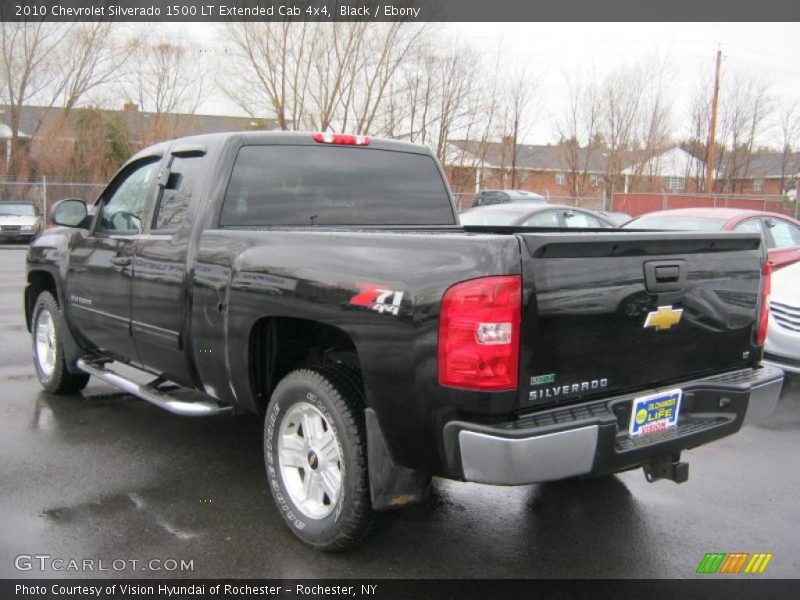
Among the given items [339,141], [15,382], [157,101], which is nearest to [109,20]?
[157,101]

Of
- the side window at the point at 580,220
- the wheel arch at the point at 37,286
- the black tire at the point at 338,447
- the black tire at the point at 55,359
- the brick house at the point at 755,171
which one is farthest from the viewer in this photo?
the brick house at the point at 755,171

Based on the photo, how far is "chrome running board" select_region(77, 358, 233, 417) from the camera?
13.2 feet

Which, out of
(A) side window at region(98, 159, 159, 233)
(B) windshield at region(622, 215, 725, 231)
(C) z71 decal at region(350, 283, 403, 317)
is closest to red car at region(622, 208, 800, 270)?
(B) windshield at region(622, 215, 725, 231)

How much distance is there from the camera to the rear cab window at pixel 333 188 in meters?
4.13

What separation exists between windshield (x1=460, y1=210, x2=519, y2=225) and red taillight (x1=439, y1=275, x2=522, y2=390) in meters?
8.09

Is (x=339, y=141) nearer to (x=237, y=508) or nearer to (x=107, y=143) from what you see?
(x=237, y=508)

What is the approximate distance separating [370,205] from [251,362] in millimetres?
1412

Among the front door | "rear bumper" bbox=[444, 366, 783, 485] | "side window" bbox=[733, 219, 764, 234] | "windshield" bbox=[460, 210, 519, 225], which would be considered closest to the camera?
"rear bumper" bbox=[444, 366, 783, 485]

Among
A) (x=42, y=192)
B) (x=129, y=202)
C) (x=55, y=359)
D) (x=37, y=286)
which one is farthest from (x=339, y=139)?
(x=42, y=192)

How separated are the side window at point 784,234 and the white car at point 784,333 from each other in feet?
9.18

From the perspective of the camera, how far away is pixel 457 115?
116 ft

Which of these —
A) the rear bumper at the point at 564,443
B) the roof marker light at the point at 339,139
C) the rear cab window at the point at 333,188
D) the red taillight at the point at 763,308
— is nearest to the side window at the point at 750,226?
the rear cab window at the point at 333,188

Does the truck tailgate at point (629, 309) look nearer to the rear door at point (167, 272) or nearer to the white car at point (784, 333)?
the rear door at point (167, 272)

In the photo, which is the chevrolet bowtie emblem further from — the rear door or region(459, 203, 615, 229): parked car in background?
region(459, 203, 615, 229): parked car in background
